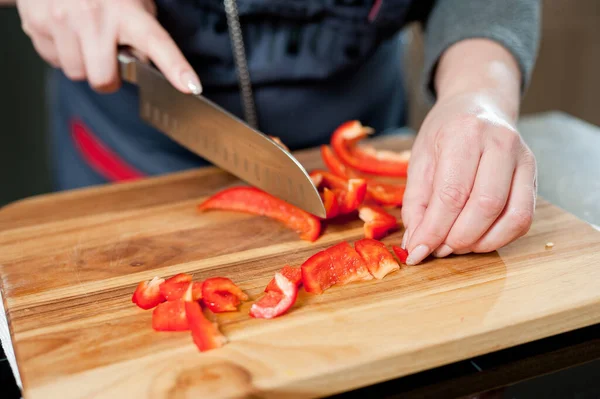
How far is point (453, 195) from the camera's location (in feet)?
3.48

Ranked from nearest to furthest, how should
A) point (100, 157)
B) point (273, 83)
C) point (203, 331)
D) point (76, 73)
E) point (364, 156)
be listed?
point (203, 331), point (76, 73), point (364, 156), point (273, 83), point (100, 157)

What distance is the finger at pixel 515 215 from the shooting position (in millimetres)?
1069

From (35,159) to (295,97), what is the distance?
161 cm

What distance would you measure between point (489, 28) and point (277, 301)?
90cm

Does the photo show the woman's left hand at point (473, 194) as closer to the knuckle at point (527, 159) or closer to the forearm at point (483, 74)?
the knuckle at point (527, 159)

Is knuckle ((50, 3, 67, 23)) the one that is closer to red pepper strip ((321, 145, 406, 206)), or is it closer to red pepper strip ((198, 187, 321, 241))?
red pepper strip ((198, 187, 321, 241))

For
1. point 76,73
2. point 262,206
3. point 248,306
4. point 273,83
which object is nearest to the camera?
point 248,306

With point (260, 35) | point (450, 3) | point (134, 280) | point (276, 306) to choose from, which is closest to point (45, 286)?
point (134, 280)

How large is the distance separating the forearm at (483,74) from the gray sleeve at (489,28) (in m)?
0.02

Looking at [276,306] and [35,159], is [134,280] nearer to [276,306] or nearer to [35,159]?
[276,306]

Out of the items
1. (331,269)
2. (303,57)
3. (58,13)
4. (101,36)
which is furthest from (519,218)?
(58,13)

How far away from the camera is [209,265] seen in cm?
114

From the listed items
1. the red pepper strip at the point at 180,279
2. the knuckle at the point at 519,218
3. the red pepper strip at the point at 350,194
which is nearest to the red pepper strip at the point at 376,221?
the red pepper strip at the point at 350,194

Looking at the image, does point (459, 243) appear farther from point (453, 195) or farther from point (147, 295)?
point (147, 295)
